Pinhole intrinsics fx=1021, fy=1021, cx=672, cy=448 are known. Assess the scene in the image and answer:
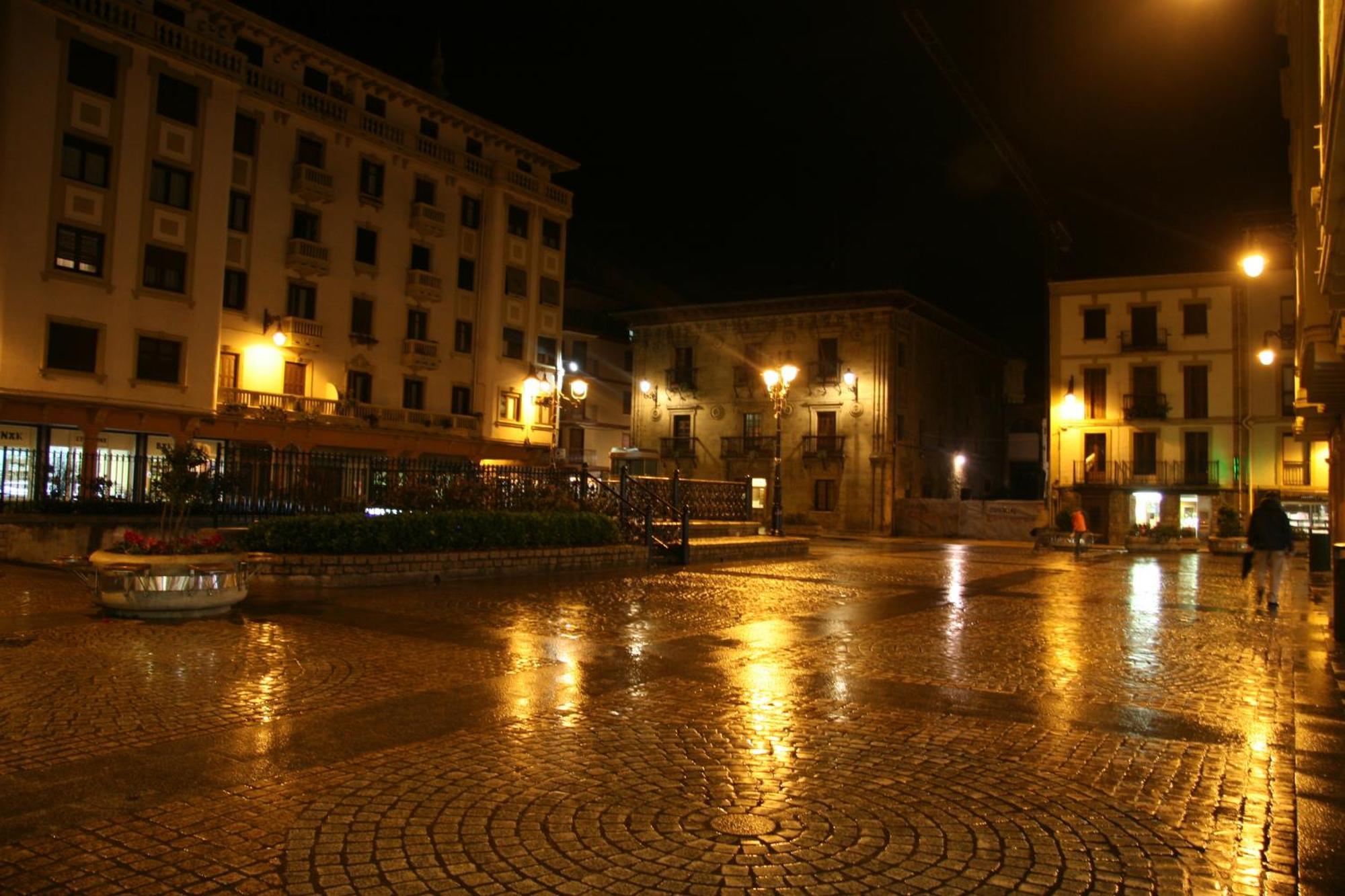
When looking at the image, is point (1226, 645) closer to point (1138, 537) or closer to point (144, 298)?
point (1138, 537)

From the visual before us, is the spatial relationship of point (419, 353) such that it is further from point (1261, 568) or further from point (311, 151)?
point (1261, 568)

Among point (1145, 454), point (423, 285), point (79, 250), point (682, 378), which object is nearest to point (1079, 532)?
point (1145, 454)

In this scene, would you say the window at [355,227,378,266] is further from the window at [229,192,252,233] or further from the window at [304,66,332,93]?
the window at [304,66,332,93]

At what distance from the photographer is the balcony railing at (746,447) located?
5131cm

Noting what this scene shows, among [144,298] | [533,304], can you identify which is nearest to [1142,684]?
[144,298]

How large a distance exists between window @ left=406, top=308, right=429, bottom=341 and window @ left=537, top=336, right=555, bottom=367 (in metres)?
6.18

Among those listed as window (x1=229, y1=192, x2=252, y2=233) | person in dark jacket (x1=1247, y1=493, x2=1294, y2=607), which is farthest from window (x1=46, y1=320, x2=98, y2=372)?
person in dark jacket (x1=1247, y1=493, x2=1294, y2=607)

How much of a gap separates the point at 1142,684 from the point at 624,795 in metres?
5.40

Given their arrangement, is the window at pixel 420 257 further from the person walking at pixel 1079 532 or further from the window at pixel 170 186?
the person walking at pixel 1079 532

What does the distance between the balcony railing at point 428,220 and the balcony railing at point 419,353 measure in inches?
174

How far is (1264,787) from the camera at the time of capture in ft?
17.9

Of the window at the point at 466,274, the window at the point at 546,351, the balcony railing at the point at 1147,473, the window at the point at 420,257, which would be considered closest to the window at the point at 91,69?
the window at the point at 420,257

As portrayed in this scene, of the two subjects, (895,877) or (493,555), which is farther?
(493,555)

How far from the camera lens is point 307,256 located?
120ft
